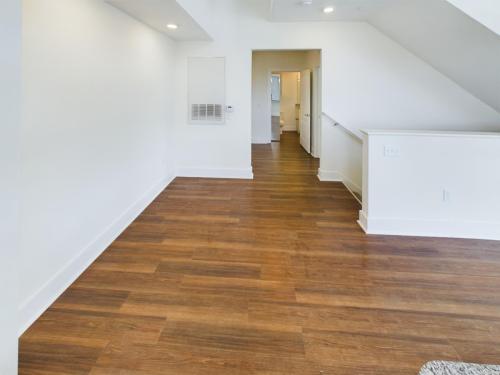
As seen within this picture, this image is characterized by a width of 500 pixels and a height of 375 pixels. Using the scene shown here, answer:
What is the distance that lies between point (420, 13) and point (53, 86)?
397 cm

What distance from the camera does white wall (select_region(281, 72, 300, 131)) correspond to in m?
13.6

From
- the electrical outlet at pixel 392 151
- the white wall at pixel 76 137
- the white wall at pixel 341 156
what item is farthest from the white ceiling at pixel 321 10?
the electrical outlet at pixel 392 151

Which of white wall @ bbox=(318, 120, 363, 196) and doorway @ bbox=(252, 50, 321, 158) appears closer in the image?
white wall @ bbox=(318, 120, 363, 196)

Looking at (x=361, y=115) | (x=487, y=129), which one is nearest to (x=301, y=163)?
(x=361, y=115)

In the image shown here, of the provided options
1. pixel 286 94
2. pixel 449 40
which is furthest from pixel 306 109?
pixel 286 94

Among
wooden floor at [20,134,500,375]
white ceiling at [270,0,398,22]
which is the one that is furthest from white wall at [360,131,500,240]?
white ceiling at [270,0,398,22]

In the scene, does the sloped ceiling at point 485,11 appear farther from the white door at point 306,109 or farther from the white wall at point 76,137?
the white door at point 306,109

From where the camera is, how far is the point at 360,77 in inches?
219

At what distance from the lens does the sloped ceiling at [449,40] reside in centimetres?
348

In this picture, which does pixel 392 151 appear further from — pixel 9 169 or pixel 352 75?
pixel 9 169

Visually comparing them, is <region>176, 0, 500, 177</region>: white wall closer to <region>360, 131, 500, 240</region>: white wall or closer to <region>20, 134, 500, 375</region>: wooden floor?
<region>360, 131, 500, 240</region>: white wall

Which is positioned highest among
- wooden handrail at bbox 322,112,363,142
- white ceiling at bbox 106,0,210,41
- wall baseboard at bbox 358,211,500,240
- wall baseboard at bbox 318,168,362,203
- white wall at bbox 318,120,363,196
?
white ceiling at bbox 106,0,210,41

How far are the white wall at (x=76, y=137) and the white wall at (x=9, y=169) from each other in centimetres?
76

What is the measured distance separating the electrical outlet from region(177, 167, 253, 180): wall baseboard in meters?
2.90
